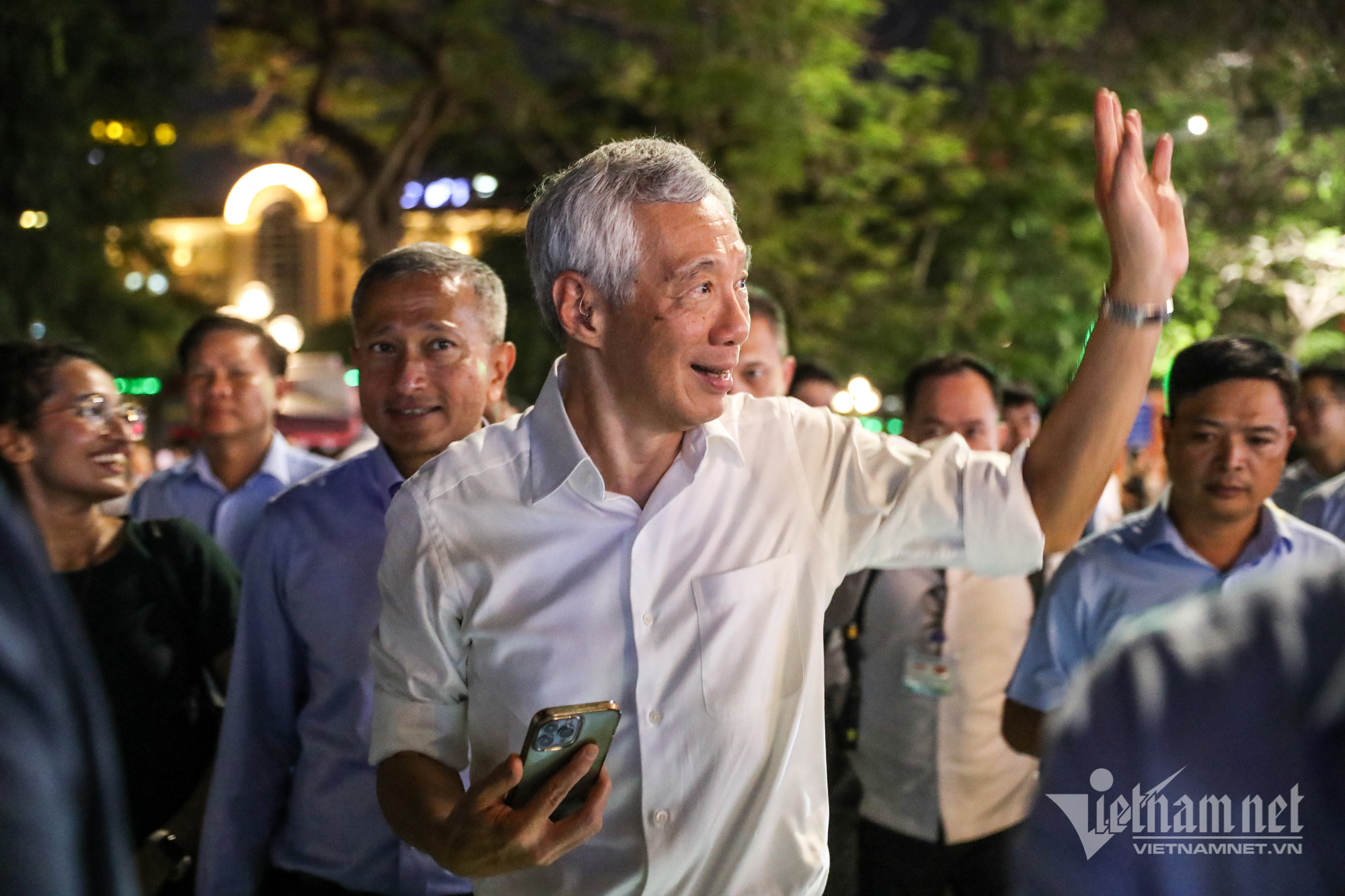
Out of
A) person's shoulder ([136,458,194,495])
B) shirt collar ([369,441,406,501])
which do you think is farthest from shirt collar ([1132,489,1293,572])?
Result: person's shoulder ([136,458,194,495])

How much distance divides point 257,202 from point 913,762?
13385 mm

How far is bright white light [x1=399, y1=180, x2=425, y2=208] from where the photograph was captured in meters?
17.2

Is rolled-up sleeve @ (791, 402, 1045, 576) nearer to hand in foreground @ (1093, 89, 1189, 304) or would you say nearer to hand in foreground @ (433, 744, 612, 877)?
hand in foreground @ (1093, 89, 1189, 304)

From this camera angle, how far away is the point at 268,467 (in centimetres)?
509

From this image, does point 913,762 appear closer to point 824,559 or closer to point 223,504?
point 824,559

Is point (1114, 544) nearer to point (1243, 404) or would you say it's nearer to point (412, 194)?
point (1243, 404)

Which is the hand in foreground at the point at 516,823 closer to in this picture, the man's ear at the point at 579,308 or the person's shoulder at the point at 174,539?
the man's ear at the point at 579,308

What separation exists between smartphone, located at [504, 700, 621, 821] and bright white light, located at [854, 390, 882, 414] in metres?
15.2

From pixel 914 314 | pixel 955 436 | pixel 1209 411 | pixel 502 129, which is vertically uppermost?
pixel 502 129

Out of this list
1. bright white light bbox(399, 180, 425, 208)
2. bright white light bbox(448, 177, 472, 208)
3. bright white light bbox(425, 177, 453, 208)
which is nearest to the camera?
bright white light bbox(425, 177, 453, 208)

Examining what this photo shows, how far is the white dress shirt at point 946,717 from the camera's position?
13.6ft

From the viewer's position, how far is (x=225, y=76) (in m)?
17.1

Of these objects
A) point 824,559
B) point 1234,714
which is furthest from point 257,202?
point 1234,714

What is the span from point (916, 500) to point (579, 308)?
0.70 metres
